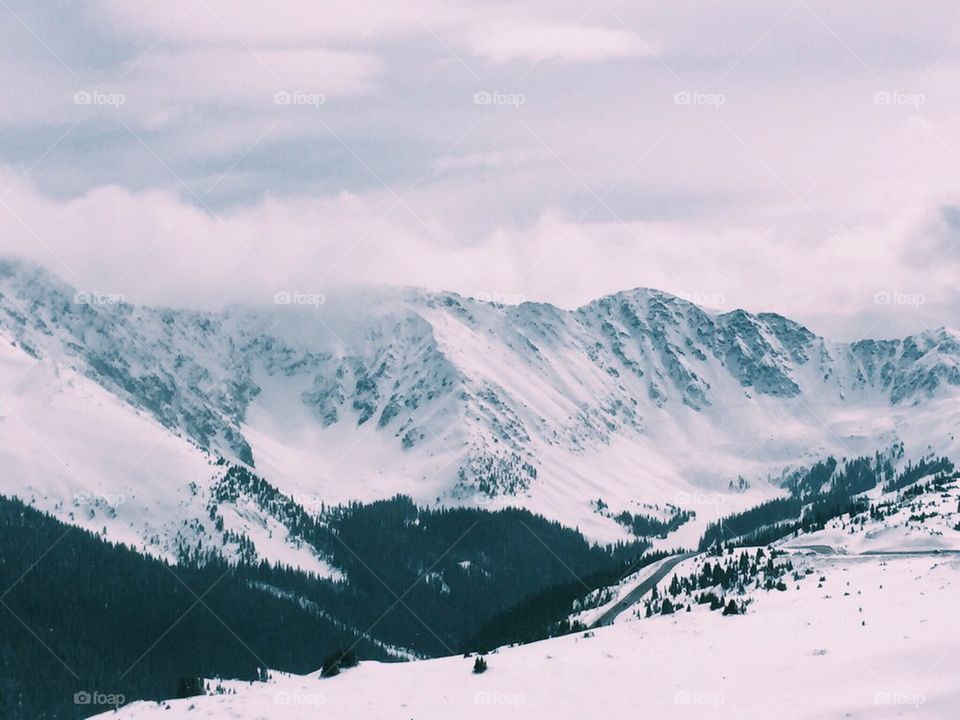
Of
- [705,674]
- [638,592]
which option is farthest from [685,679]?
[638,592]

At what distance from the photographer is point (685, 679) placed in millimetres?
70938

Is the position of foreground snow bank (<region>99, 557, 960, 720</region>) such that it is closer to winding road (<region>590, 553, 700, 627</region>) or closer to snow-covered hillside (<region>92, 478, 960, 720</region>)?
snow-covered hillside (<region>92, 478, 960, 720</region>)

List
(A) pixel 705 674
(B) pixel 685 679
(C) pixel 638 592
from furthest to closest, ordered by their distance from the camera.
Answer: (C) pixel 638 592
(A) pixel 705 674
(B) pixel 685 679

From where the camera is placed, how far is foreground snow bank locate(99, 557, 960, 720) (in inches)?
2474

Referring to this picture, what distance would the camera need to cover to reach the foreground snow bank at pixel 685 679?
62844mm

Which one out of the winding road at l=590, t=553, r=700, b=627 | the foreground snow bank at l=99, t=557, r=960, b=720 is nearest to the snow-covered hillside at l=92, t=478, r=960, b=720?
the foreground snow bank at l=99, t=557, r=960, b=720

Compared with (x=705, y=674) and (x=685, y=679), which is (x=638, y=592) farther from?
(x=685, y=679)

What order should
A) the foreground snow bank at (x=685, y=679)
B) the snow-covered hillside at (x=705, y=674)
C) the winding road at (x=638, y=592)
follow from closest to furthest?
1. the foreground snow bank at (x=685, y=679)
2. the snow-covered hillside at (x=705, y=674)
3. the winding road at (x=638, y=592)

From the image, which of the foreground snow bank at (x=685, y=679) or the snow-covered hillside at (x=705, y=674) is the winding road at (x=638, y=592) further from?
the foreground snow bank at (x=685, y=679)

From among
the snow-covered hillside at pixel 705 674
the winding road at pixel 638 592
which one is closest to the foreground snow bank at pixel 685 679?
the snow-covered hillside at pixel 705 674

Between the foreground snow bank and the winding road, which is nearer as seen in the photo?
the foreground snow bank

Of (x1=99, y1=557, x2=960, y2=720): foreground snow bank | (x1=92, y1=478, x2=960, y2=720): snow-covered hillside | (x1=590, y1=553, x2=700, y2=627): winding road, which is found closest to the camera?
(x1=99, y1=557, x2=960, y2=720): foreground snow bank

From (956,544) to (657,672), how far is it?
8103 centimetres

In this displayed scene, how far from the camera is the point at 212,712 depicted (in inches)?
Answer: 2731
